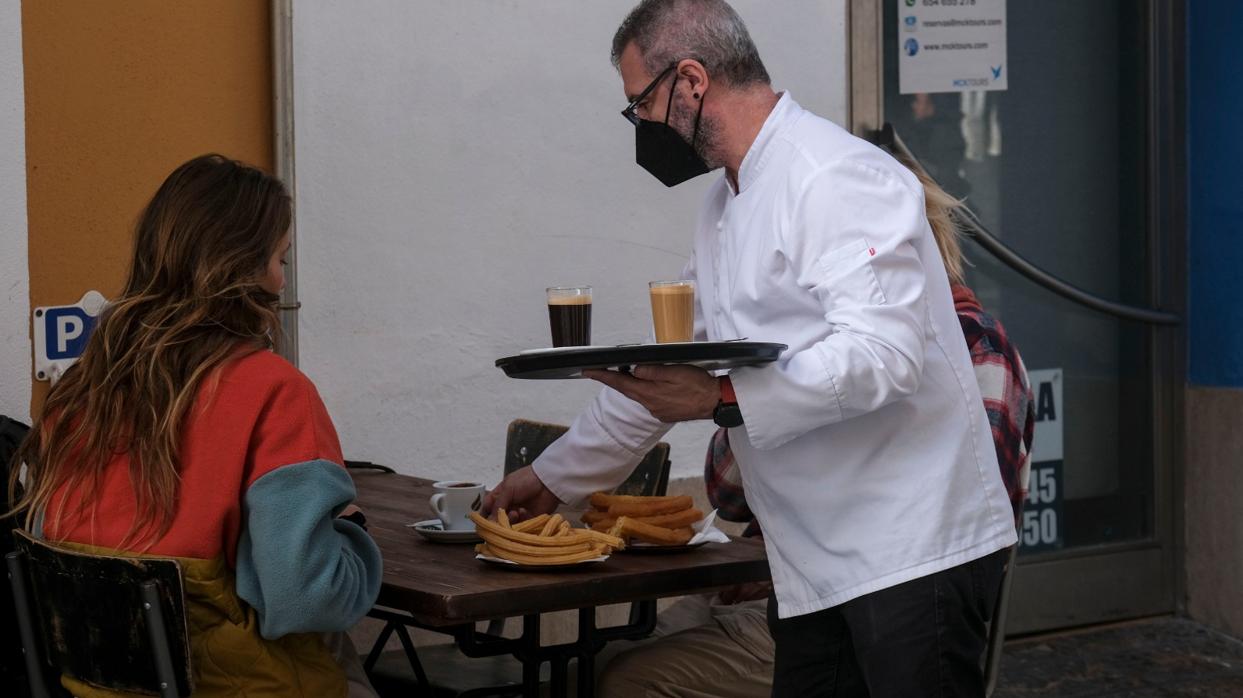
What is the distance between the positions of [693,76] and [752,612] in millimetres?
1308

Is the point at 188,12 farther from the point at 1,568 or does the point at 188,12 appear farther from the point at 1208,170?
the point at 1208,170

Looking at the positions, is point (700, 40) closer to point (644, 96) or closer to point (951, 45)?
point (644, 96)

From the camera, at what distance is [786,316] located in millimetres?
2416

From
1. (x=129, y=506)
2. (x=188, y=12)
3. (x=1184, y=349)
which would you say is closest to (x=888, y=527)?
(x=129, y=506)

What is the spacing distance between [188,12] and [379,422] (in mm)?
1350

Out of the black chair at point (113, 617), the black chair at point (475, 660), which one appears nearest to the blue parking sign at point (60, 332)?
the black chair at point (475, 660)

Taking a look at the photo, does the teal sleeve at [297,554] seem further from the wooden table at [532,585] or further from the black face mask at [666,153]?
the black face mask at [666,153]

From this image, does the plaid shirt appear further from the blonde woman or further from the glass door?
the glass door

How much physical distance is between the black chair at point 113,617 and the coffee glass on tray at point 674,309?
88cm

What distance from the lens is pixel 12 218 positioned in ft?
12.6

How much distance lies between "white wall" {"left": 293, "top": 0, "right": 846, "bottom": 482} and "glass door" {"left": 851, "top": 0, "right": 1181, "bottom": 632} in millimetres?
1145

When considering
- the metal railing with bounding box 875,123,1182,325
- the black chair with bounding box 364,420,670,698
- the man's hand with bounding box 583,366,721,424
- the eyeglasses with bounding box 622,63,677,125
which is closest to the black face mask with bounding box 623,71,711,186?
the eyeglasses with bounding box 622,63,677,125

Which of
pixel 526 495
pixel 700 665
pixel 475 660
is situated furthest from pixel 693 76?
pixel 475 660

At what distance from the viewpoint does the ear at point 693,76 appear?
254 cm
